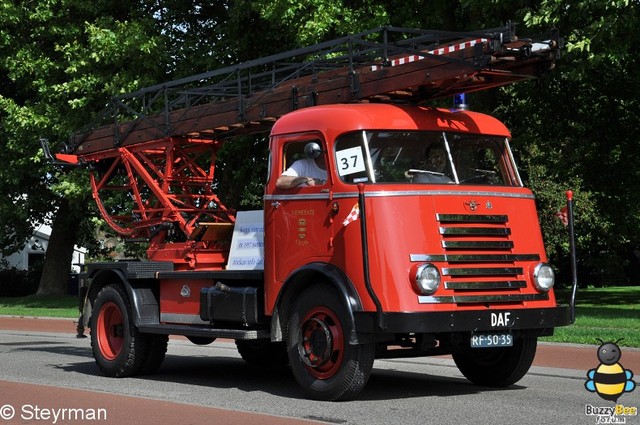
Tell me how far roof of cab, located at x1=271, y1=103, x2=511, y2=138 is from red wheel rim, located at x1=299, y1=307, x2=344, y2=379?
183 centimetres

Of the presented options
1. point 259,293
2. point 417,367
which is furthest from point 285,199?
point 417,367

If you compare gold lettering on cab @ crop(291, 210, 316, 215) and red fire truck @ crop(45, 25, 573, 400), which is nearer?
red fire truck @ crop(45, 25, 573, 400)

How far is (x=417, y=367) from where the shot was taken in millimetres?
14719

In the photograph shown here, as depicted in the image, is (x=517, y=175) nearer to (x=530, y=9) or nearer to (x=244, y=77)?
(x=244, y=77)

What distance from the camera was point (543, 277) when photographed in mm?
11180

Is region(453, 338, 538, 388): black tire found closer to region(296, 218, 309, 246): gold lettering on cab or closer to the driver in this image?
region(296, 218, 309, 246): gold lettering on cab

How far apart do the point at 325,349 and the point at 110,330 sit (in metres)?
4.21

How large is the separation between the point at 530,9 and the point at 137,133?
9.78m

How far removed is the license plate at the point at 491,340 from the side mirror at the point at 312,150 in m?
2.35

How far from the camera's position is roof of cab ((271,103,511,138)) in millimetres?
11203

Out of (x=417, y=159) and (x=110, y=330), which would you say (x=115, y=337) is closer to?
(x=110, y=330)

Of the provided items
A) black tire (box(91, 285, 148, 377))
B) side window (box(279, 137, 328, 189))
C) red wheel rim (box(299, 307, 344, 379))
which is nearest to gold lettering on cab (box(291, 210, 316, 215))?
side window (box(279, 137, 328, 189))

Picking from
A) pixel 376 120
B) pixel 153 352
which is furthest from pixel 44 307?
pixel 376 120

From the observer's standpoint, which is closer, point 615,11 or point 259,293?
point 259,293
